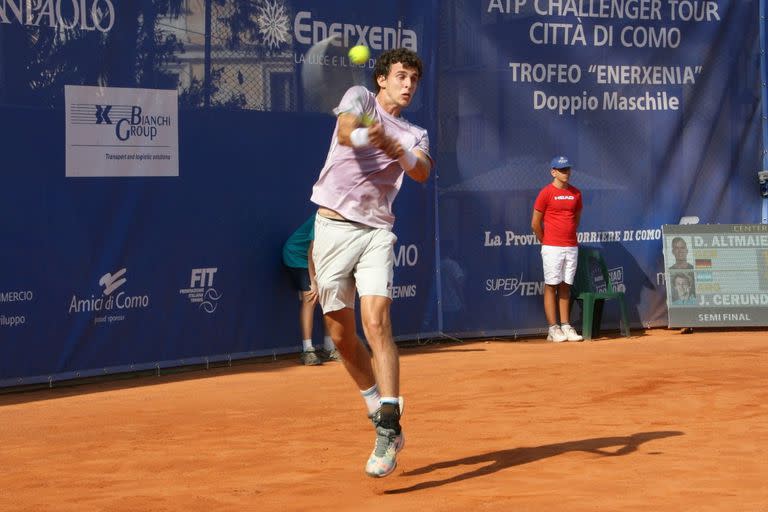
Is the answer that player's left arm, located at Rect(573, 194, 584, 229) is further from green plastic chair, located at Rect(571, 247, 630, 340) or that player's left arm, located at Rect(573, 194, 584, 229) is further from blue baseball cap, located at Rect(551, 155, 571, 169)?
green plastic chair, located at Rect(571, 247, 630, 340)

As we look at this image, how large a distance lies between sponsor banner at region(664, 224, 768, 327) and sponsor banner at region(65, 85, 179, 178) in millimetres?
5538

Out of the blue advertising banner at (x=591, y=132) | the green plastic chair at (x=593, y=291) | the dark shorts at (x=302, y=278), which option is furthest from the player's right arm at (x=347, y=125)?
the green plastic chair at (x=593, y=291)

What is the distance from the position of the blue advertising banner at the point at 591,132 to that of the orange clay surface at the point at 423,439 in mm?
1765

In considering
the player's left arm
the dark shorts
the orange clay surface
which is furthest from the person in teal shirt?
the player's left arm

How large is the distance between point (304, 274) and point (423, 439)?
4.19 m

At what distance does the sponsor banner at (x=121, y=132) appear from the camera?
384 inches

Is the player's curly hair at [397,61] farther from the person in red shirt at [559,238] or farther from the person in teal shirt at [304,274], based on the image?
the person in red shirt at [559,238]

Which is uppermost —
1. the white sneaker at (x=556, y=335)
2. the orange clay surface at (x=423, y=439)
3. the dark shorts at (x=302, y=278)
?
the dark shorts at (x=302, y=278)

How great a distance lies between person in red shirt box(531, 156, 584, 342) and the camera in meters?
12.6

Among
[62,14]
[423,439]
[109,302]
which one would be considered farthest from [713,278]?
[62,14]

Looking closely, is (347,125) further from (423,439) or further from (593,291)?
(593,291)

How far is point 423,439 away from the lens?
7160mm

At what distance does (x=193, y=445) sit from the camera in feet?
23.3

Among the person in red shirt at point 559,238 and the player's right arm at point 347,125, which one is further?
the person in red shirt at point 559,238
